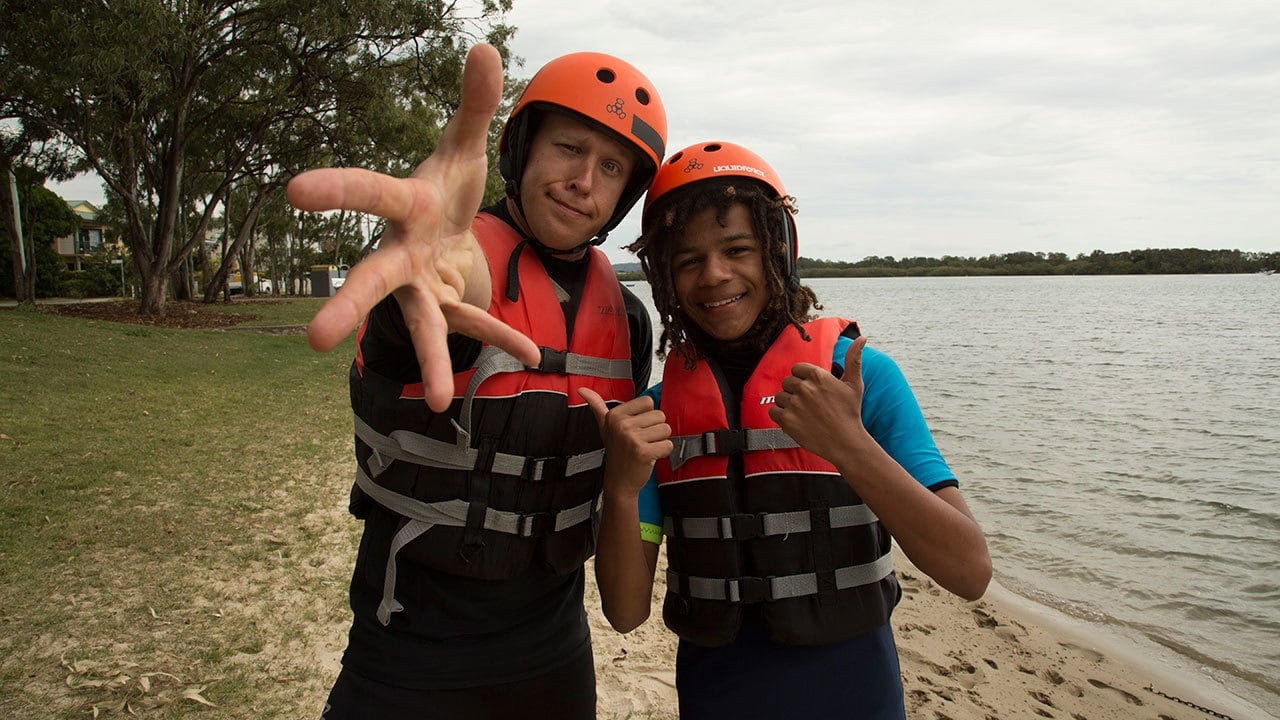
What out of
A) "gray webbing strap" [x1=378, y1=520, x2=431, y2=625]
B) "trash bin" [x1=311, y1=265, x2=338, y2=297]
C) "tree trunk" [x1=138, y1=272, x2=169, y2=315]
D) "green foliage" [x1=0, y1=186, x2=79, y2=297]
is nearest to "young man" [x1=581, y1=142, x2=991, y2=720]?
"gray webbing strap" [x1=378, y1=520, x2=431, y2=625]

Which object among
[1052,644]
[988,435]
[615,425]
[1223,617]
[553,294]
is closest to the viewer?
[615,425]

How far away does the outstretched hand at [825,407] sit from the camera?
1954mm

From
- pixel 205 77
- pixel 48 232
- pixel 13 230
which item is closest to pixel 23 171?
pixel 13 230

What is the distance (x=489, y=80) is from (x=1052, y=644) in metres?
6.26

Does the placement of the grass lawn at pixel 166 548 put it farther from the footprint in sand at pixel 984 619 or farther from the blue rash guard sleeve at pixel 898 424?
the footprint in sand at pixel 984 619

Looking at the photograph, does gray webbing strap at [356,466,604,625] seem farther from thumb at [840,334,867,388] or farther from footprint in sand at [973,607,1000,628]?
footprint in sand at [973,607,1000,628]

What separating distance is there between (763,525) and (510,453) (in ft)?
2.45

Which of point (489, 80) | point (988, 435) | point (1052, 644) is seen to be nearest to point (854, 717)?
point (489, 80)

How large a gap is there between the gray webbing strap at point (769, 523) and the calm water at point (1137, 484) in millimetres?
5204

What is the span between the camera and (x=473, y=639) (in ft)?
7.18

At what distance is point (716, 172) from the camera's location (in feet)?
7.98

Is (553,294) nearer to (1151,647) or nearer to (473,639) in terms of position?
(473,639)

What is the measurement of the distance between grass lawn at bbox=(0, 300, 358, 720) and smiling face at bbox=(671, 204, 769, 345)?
3.06 m

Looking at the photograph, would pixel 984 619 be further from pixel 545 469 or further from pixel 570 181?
pixel 570 181
